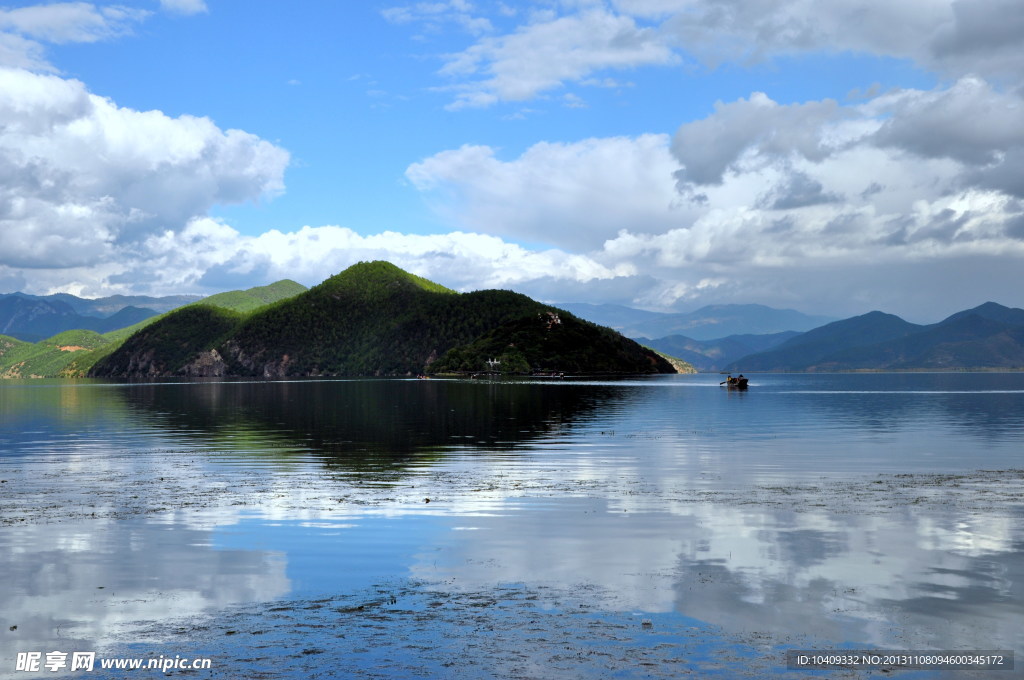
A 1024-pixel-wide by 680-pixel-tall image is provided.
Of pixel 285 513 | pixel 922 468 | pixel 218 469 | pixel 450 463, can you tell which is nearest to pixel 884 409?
pixel 922 468

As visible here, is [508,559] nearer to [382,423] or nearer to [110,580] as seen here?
[110,580]

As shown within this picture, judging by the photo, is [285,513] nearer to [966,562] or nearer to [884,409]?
[966,562]

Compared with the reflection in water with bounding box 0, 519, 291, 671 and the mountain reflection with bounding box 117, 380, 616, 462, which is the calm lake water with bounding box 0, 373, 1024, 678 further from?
the mountain reflection with bounding box 117, 380, 616, 462

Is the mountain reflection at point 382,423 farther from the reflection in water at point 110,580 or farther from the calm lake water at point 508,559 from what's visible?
the reflection in water at point 110,580

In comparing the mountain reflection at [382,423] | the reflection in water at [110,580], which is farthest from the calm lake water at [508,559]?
the mountain reflection at [382,423]

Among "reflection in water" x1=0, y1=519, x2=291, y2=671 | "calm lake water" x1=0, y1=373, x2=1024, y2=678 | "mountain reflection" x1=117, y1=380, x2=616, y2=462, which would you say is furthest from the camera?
"mountain reflection" x1=117, y1=380, x2=616, y2=462

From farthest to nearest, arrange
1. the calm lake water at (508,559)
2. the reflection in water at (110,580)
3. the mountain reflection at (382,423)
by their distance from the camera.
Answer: the mountain reflection at (382,423)
the reflection in water at (110,580)
the calm lake water at (508,559)

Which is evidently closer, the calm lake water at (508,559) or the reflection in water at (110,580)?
the calm lake water at (508,559)

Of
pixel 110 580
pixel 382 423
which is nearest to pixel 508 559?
pixel 110 580

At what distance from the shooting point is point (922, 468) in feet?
179

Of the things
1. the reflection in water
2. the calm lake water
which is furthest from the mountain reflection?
the reflection in water

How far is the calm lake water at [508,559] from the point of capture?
62.7ft

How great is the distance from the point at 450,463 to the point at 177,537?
1087 inches

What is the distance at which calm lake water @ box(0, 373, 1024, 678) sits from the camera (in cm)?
1912
